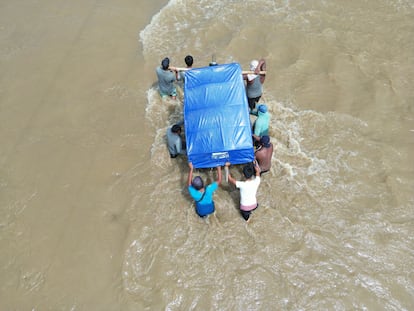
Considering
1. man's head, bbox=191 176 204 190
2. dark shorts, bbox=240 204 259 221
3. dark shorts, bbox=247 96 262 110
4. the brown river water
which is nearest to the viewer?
man's head, bbox=191 176 204 190

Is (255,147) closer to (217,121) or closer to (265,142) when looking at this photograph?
(265,142)

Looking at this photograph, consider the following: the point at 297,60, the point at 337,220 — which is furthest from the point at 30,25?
the point at 337,220

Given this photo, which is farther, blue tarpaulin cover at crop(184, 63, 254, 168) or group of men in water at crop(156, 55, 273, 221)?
blue tarpaulin cover at crop(184, 63, 254, 168)

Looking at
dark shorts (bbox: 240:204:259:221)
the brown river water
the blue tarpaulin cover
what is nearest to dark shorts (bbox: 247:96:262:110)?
the brown river water

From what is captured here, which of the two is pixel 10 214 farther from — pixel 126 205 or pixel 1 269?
pixel 126 205

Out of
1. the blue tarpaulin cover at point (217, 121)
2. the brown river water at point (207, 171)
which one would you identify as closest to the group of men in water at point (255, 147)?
the blue tarpaulin cover at point (217, 121)

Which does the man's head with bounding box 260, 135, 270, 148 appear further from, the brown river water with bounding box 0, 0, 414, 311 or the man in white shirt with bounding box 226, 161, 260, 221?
the brown river water with bounding box 0, 0, 414, 311
